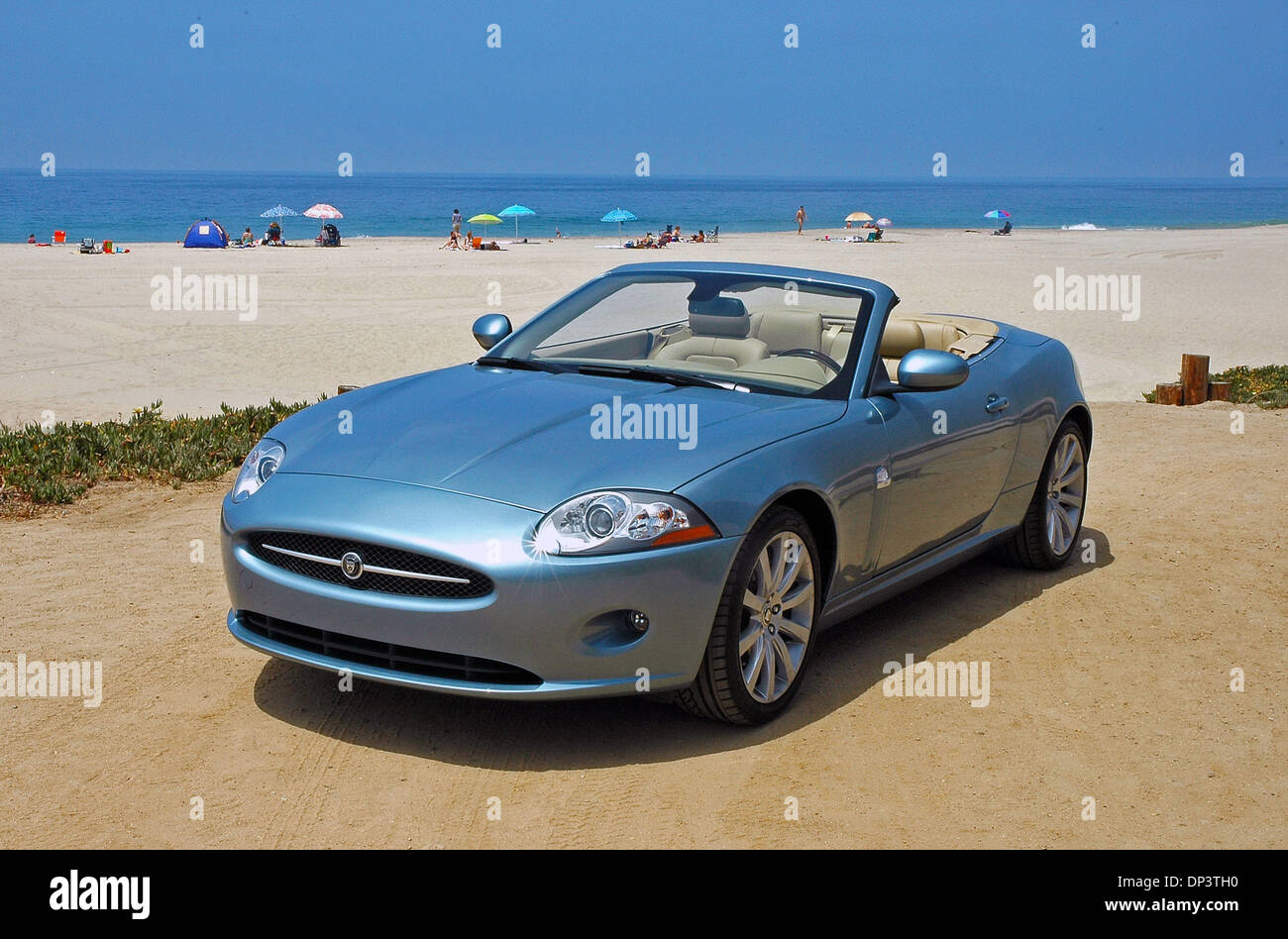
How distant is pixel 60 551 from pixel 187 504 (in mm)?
1207

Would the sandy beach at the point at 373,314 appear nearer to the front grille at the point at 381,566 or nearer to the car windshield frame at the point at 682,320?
the car windshield frame at the point at 682,320

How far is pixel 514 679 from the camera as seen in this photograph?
14.0 ft

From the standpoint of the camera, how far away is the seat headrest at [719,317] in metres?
5.88

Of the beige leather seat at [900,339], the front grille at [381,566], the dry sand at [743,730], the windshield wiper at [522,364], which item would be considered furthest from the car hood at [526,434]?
the beige leather seat at [900,339]

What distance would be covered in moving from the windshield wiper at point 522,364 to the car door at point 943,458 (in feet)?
4.45

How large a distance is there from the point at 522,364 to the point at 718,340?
33.6 inches

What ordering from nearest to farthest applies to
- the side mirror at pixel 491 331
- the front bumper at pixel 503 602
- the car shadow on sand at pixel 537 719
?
the front bumper at pixel 503 602
the car shadow on sand at pixel 537 719
the side mirror at pixel 491 331

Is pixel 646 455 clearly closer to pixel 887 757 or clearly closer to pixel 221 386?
pixel 887 757

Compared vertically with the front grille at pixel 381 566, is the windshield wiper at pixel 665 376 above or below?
above

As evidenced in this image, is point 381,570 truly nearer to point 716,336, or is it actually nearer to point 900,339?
point 716,336

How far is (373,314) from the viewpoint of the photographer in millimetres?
22859

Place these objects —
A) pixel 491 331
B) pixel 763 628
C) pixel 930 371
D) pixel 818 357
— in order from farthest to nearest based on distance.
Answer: pixel 491 331
pixel 818 357
pixel 930 371
pixel 763 628

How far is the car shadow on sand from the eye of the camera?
14.9 feet

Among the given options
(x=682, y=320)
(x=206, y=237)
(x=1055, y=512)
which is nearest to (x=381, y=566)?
(x=682, y=320)
